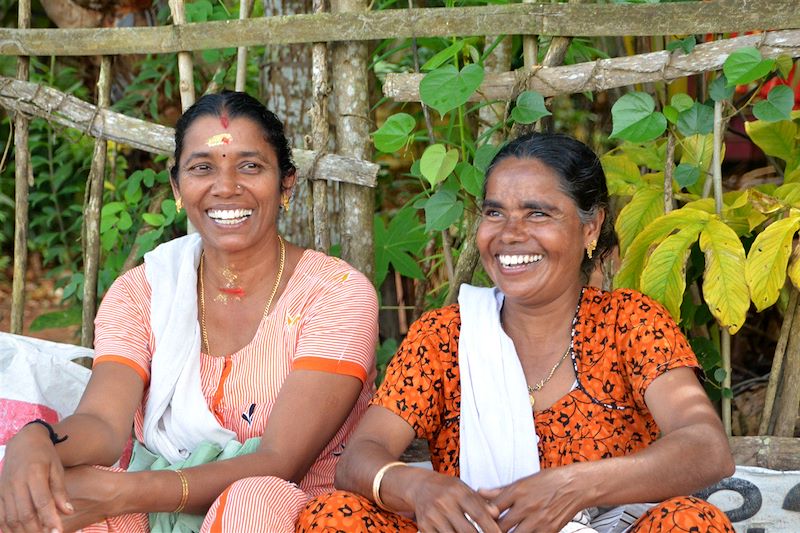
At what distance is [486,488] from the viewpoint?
7.82 feet

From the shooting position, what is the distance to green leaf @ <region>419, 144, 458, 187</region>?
9.98ft

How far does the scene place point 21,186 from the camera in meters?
3.64

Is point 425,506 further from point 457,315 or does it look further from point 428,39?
point 428,39

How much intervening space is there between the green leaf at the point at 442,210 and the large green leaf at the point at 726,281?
Answer: 2.35 ft

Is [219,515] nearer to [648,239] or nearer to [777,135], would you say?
[648,239]

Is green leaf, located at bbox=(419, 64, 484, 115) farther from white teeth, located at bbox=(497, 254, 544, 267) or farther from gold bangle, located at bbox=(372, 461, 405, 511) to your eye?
gold bangle, located at bbox=(372, 461, 405, 511)

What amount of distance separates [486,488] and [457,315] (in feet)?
1.58

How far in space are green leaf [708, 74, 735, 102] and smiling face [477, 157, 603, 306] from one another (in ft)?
2.35

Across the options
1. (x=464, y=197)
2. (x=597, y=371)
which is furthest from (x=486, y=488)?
(x=464, y=197)

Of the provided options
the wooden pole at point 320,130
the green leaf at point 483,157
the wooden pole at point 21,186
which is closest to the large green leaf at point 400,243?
the wooden pole at point 320,130

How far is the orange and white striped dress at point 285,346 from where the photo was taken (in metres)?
2.68

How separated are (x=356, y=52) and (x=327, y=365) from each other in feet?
3.69

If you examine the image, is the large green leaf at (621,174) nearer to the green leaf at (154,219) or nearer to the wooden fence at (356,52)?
the wooden fence at (356,52)

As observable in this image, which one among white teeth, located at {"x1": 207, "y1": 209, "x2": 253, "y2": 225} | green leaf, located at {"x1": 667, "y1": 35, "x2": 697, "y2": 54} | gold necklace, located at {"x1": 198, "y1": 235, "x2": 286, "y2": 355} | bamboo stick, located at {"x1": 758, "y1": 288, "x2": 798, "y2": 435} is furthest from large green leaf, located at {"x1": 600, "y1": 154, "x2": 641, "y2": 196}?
white teeth, located at {"x1": 207, "y1": 209, "x2": 253, "y2": 225}
